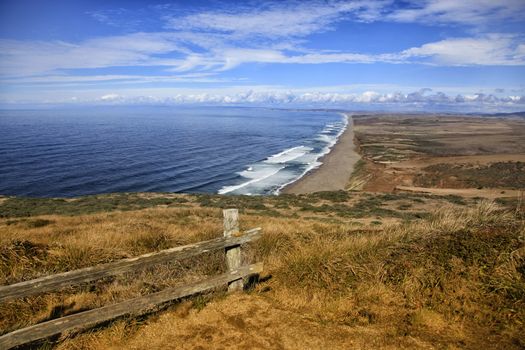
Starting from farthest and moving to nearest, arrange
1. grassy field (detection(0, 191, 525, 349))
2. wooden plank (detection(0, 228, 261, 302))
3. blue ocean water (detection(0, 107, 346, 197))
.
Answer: blue ocean water (detection(0, 107, 346, 197)), grassy field (detection(0, 191, 525, 349)), wooden plank (detection(0, 228, 261, 302))

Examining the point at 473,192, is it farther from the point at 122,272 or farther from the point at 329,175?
the point at 122,272

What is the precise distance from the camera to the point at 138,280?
6863 mm

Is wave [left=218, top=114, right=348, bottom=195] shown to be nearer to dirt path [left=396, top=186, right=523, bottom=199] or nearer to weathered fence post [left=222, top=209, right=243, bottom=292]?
dirt path [left=396, top=186, right=523, bottom=199]

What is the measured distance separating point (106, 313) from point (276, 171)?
5321 centimetres

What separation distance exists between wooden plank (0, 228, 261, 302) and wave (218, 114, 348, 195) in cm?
3783

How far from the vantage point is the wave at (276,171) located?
45.9m

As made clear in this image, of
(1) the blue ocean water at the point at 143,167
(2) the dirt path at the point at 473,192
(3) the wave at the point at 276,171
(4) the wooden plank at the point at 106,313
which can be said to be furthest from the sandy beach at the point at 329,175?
(4) the wooden plank at the point at 106,313

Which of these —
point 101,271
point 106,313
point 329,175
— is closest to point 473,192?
point 329,175

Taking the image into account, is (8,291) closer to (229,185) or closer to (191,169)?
(229,185)

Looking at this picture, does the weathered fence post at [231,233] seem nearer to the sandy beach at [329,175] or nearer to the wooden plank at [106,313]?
the wooden plank at [106,313]

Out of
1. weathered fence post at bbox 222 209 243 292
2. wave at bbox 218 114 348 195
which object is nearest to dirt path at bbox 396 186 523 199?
wave at bbox 218 114 348 195

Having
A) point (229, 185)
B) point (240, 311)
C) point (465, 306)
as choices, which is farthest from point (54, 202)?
point (465, 306)

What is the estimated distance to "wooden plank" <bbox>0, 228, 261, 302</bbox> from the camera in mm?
4191

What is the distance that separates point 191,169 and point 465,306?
53025mm
